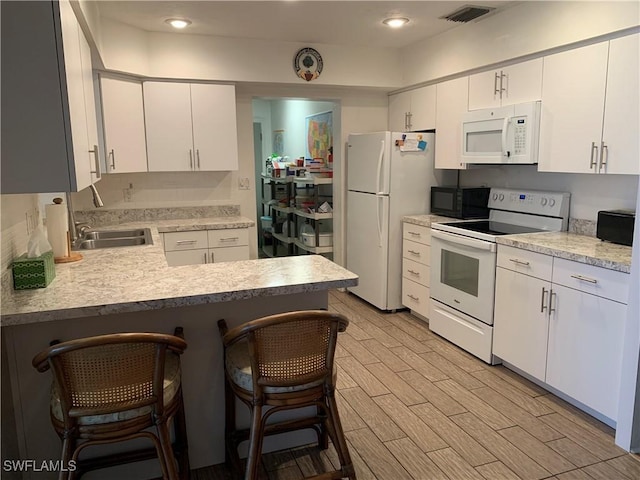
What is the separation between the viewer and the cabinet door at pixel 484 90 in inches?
136

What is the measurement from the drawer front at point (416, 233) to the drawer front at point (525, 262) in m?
0.86

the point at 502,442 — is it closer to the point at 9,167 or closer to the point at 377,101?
the point at 9,167

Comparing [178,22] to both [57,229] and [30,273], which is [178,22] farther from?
[30,273]

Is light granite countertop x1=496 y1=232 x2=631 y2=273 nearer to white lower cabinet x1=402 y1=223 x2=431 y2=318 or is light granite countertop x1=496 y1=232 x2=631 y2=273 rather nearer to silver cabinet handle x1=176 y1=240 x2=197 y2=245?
white lower cabinet x1=402 y1=223 x2=431 y2=318

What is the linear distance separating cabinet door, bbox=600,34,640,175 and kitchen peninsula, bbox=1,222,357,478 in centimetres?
175

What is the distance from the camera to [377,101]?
16.1ft

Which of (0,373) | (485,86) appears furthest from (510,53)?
(0,373)

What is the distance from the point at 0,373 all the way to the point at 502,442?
2.28 metres

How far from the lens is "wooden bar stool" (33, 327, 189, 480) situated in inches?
57.4

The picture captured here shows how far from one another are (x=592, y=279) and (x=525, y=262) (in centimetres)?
45

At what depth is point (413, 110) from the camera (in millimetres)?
4453

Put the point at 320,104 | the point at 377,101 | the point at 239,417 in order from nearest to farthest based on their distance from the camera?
1. the point at 239,417
2. the point at 377,101
3. the point at 320,104

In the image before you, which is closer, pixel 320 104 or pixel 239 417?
pixel 239 417

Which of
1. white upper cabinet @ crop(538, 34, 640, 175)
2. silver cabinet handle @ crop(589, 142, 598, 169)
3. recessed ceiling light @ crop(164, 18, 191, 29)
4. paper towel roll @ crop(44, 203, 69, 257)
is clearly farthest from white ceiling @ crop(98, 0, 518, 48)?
paper towel roll @ crop(44, 203, 69, 257)
